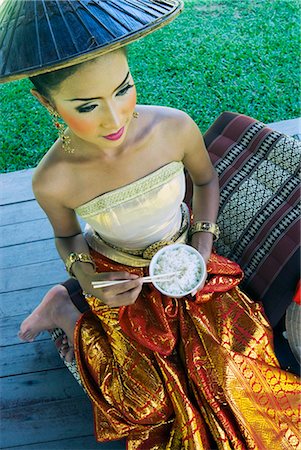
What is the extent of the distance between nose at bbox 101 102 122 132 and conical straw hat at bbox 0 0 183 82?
0.20m

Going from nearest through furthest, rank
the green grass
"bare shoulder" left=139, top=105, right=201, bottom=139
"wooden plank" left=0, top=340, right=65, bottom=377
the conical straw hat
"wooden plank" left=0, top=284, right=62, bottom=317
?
the conical straw hat < "bare shoulder" left=139, top=105, right=201, bottom=139 < "wooden plank" left=0, top=340, right=65, bottom=377 < "wooden plank" left=0, top=284, right=62, bottom=317 < the green grass

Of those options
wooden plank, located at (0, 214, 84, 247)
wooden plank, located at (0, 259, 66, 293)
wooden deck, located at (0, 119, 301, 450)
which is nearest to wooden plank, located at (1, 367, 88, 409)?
wooden deck, located at (0, 119, 301, 450)

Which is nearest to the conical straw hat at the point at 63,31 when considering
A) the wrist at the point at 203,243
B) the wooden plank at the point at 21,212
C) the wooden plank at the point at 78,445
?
the wrist at the point at 203,243

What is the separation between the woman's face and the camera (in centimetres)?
117

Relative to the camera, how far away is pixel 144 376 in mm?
1604

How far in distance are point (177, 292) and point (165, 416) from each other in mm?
434

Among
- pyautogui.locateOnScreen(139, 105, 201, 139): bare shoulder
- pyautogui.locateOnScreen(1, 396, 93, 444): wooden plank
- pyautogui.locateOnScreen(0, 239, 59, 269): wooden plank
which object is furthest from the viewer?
pyautogui.locateOnScreen(0, 239, 59, 269): wooden plank

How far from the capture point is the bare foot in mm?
1926

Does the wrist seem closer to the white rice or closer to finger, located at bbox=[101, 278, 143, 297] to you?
the white rice

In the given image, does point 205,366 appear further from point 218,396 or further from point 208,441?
point 208,441

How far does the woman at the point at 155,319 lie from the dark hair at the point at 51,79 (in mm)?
188

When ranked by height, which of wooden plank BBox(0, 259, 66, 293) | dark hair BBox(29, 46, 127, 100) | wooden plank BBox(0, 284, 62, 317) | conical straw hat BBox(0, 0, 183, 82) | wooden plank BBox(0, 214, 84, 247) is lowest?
wooden plank BBox(0, 284, 62, 317)

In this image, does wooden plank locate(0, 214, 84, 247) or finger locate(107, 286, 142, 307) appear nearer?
finger locate(107, 286, 142, 307)

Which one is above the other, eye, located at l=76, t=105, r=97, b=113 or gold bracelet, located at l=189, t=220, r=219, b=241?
eye, located at l=76, t=105, r=97, b=113
